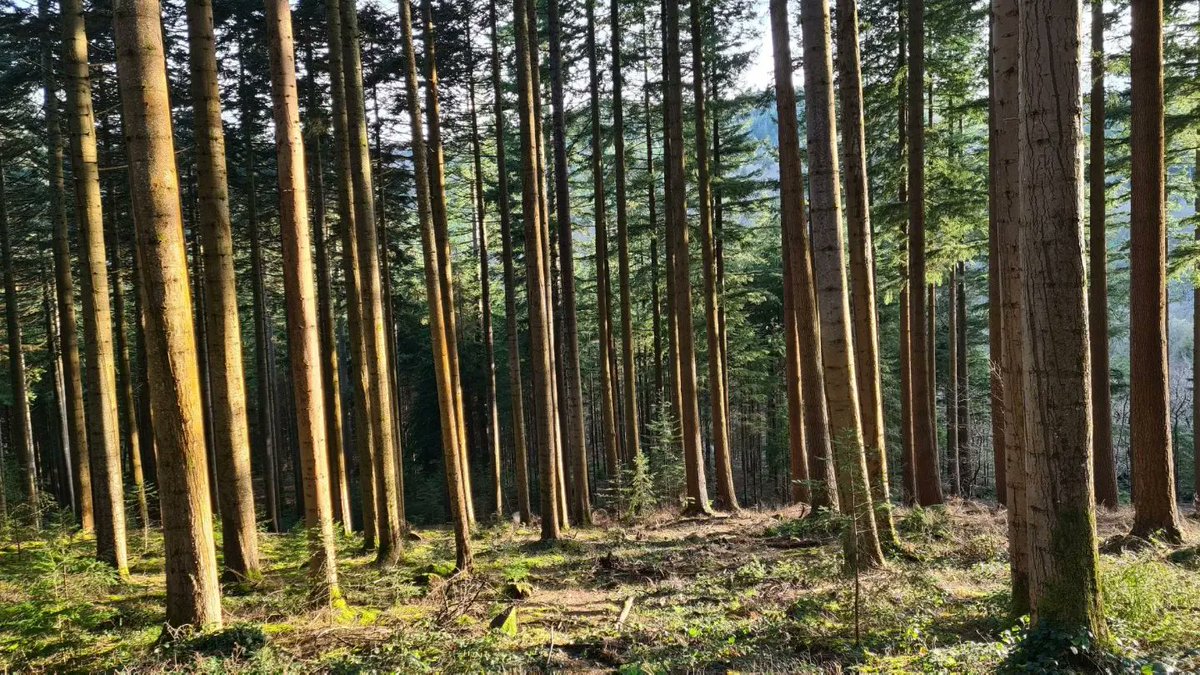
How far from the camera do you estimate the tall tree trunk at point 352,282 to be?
365 inches

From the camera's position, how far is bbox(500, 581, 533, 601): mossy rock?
28.1ft

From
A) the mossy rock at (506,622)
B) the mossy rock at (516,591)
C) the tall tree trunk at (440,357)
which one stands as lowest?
the mossy rock at (516,591)

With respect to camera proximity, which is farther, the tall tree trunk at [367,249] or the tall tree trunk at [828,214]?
the tall tree trunk at [367,249]

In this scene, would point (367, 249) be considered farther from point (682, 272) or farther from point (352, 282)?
point (682, 272)

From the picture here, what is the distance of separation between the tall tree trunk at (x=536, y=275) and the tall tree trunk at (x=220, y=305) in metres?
4.74

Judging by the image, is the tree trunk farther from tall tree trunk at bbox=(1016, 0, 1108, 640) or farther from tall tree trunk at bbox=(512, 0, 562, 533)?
tall tree trunk at bbox=(1016, 0, 1108, 640)

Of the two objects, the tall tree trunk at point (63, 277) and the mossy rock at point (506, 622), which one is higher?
the tall tree trunk at point (63, 277)

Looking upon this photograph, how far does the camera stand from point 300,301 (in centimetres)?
757

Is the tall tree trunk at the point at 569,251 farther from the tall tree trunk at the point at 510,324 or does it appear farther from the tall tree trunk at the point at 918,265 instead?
the tall tree trunk at the point at 918,265

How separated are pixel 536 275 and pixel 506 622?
6315mm

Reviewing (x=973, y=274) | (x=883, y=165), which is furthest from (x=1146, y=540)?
(x=973, y=274)

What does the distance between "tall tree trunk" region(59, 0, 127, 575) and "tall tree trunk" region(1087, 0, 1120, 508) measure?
52.2 ft

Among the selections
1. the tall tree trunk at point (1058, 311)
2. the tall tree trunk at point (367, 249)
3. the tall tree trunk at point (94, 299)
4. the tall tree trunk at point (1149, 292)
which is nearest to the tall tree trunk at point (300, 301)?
the tall tree trunk at point (367, 249)

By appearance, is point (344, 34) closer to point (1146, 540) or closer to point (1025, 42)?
point (1025, 42)
